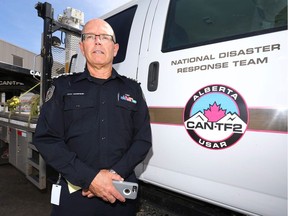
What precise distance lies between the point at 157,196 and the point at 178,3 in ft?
4.74

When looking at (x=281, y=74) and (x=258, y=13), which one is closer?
(x=281, y=74)

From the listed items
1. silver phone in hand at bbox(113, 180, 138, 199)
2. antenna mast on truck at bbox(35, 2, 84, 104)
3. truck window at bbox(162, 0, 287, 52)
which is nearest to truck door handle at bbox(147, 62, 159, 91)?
truck window at bbox(162, 0, 287, 52)

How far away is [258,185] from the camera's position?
1433mm

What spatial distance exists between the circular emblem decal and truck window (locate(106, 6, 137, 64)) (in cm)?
92

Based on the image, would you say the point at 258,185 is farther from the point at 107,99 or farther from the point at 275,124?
the point at 107,99

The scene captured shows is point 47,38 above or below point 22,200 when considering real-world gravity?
above

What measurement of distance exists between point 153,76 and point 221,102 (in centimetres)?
60

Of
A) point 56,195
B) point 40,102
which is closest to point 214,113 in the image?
point 56,195

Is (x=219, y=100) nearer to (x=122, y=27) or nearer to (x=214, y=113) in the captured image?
(x=214, y=113)

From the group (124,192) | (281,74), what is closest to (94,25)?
(124,192)

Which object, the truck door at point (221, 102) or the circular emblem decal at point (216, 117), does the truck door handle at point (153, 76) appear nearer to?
the truck door at point (221, 102)

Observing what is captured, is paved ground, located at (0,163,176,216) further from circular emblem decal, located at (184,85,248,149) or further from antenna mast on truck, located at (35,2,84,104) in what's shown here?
antenna mast on truck, located at (35,2,84,104)

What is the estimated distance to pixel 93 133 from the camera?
1.47m

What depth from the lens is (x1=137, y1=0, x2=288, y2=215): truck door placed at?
1.40 meters
